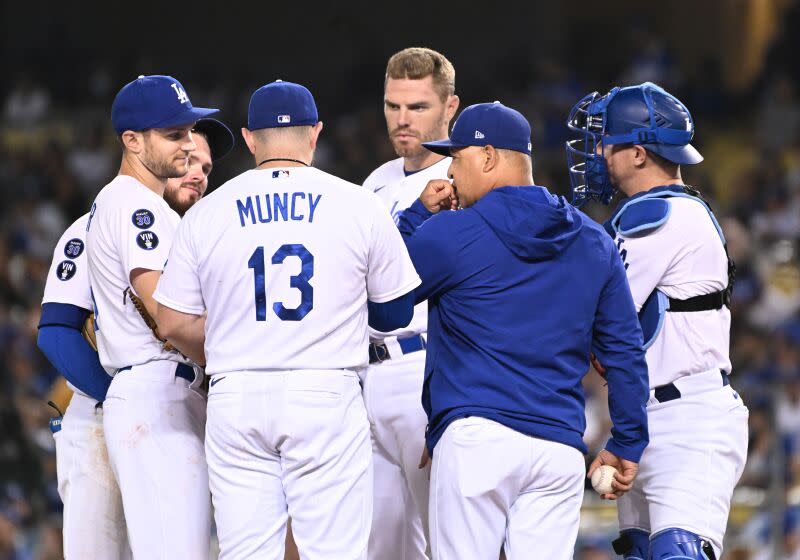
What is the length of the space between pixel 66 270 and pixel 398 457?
1.60 meters

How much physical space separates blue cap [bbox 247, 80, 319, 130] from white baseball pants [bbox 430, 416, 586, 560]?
1.25 metres

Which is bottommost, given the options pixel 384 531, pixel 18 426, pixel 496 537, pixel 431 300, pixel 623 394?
pixel 18 426

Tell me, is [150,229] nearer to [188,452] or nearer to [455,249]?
[188,452]

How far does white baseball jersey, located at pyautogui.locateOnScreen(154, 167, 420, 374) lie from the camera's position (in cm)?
431

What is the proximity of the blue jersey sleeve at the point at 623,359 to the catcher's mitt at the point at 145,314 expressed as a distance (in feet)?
5.40

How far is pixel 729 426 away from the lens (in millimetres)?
4875

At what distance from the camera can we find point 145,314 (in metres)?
4.73

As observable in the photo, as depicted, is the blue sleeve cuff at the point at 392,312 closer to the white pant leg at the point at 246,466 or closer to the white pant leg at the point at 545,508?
the white pant leg at the point at 246,466

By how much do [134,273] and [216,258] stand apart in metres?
0.46

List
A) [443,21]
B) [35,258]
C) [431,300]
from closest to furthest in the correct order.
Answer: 1. [431,300]
2. [35,258]
3. [443,21]

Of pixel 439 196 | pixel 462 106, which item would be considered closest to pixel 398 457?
pixel 439 196

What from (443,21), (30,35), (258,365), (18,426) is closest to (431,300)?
(258,365)

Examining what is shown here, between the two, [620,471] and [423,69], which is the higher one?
[423,69]

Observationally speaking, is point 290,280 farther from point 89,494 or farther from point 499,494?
point 89,494
